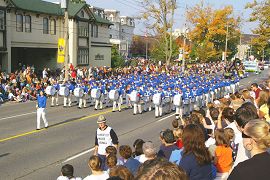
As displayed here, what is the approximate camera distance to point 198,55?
72812mm

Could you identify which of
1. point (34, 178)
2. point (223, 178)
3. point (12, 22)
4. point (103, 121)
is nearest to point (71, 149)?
point (34, 178)

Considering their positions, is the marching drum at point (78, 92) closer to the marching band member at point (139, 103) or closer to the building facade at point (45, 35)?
the marching band member at point (139, 103)

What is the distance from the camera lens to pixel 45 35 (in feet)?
140

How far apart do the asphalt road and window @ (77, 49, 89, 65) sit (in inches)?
937

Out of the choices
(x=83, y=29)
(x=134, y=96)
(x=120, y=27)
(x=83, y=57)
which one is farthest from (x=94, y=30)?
(x=120, y=27)

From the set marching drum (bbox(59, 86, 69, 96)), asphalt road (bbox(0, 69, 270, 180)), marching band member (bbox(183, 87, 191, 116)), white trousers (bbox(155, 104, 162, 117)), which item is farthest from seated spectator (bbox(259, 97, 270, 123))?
marching drum (bbox(59, 86, 69, 96))

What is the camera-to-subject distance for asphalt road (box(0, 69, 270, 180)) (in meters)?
11.6

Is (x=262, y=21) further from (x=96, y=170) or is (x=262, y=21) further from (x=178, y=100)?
(x=96, y=170)

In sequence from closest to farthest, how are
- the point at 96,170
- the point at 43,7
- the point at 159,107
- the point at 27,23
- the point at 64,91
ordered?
1. the point at 96,170
2. the point at 159,107
3. the point at 64,91
4. the point at 27,23
5. the point at 43,7

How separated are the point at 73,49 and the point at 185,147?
42.5 m

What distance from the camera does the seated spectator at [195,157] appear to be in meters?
5.23

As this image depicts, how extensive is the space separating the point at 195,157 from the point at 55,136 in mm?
11288

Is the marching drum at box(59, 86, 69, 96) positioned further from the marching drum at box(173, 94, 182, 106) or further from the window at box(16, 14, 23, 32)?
the window at box(16, 14, 23, 32)

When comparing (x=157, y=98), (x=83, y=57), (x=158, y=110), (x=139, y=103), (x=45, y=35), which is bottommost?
(x=158, y=110)
